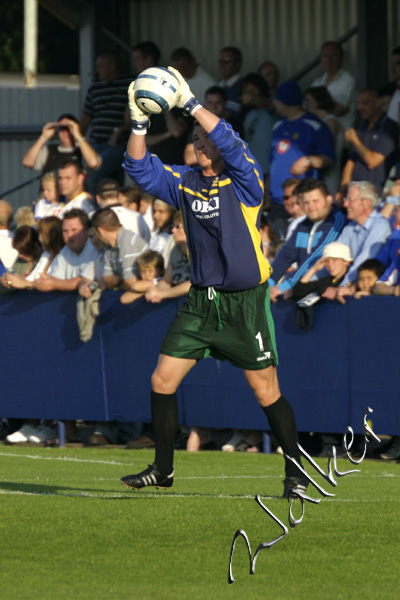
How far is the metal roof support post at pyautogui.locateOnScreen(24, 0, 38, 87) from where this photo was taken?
55.4ft

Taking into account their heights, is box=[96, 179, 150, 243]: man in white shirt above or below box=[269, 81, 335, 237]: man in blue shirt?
below

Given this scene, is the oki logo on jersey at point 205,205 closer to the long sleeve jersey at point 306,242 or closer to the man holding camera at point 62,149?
the long sleeve jersey at point 306,242

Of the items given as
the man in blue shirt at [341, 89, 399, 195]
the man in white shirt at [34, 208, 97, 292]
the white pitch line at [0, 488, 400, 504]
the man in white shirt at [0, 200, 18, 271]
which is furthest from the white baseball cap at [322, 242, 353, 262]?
the man in white shirt at [0, 200, 18, 271]

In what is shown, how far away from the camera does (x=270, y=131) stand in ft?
46.1

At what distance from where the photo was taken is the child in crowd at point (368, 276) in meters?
10.6

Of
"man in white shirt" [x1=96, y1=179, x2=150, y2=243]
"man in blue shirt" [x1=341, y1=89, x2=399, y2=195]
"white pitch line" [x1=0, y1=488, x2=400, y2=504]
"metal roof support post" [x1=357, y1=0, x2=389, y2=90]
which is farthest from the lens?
"metal roof support post" [x1=357, y1=0, x2=389, y2=90]

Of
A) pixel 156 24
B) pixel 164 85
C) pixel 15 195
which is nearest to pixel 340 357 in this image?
pixel 164 85

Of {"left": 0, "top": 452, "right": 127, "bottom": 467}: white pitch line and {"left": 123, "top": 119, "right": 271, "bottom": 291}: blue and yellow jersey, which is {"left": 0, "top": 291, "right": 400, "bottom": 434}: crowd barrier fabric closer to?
{"left": 0, "top": 452, "right": 127, "bottom": 467}: white pitch line

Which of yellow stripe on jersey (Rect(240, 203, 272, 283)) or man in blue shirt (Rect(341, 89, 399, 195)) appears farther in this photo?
man in blue shirt (Rect(341, 89, 399, 195))

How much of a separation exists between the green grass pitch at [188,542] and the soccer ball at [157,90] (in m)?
2.36

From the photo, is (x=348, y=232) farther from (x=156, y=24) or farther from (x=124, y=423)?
(x=156, y=24)

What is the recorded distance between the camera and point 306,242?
37.7 feet

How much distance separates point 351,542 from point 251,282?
1.81 m

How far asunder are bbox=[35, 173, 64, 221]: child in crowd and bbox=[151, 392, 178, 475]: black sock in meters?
7.49
